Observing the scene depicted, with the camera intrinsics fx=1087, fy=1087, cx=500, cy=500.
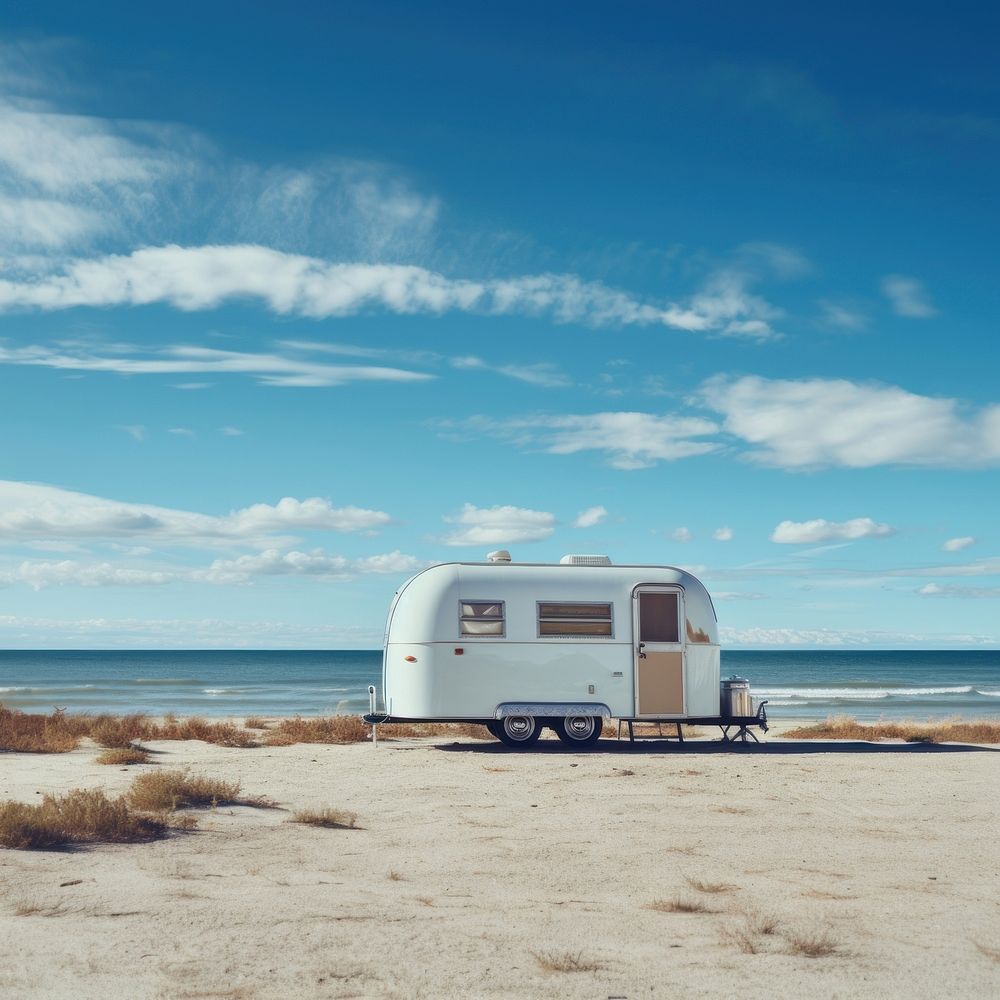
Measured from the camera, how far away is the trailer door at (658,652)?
1595 centimetres

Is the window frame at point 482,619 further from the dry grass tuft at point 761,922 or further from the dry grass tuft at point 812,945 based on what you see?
the dry grass tuft at point 812,945

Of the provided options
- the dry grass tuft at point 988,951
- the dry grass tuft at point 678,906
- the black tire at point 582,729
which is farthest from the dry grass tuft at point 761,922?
the black tire at point 582,729

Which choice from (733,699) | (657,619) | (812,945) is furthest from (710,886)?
(733,699)

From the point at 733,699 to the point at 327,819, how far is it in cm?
861

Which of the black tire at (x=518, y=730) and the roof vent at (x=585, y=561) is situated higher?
the roof vent at (x=585, y=561)

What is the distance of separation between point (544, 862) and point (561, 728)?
8177 mm

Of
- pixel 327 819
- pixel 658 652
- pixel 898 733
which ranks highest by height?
pixel 658 652

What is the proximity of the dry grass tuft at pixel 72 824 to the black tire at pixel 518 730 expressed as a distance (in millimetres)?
7479

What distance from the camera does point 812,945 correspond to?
582 centimetres

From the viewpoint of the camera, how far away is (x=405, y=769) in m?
13.7

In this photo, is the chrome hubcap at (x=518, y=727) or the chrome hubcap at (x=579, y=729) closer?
the chrome hubcap at (x=518, y=727)

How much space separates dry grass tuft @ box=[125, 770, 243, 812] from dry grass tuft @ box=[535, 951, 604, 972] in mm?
5046

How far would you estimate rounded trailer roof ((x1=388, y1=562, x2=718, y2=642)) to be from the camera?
51.8ft

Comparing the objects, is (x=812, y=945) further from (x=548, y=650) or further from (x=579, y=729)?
(x=579, y=729)
